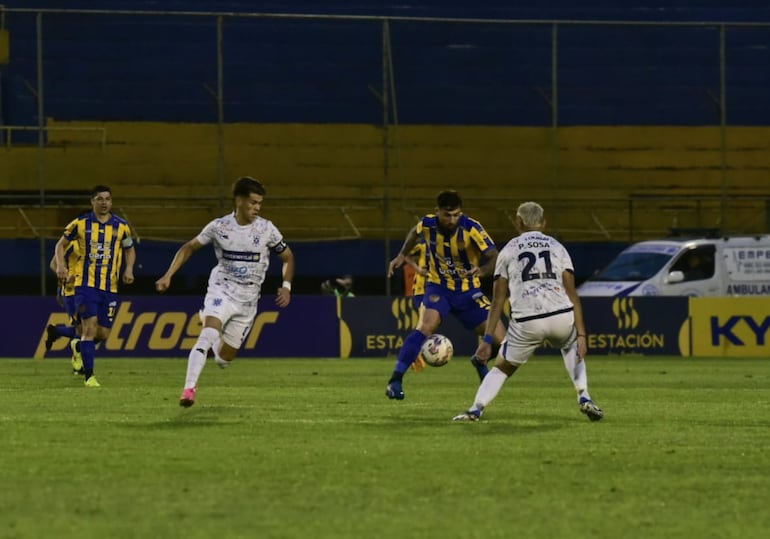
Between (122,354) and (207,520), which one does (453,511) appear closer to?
(207,520)

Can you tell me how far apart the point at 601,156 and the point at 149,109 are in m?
9.37

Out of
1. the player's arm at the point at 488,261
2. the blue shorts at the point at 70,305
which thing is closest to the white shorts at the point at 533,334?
the player's arm at the point at 488,261

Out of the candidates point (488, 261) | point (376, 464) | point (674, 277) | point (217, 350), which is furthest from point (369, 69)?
point (376, 464)

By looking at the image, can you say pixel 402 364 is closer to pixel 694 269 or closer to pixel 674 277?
pixel 674 277

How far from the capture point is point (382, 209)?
31938 mm

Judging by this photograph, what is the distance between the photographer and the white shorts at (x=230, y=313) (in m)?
13.8

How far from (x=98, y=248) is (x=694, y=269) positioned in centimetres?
1413

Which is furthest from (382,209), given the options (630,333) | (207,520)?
(207,520)

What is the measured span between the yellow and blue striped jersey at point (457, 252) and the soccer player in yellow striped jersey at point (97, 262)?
12.5ft

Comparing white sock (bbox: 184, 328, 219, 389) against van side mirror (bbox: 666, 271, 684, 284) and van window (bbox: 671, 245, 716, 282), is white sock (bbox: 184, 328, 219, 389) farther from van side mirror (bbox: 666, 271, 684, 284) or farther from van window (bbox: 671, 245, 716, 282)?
van window (bbox: 671, 245, 716, 282)

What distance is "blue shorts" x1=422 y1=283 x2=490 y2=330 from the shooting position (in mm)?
15836

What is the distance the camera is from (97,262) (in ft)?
59.9

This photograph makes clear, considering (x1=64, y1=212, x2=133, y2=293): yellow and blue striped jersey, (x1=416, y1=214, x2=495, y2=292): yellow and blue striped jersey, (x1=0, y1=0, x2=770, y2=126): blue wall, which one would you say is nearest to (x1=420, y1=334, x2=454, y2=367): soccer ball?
(x1=416, y1=214, x2=495, y2=292): yellow and blue striped jersey

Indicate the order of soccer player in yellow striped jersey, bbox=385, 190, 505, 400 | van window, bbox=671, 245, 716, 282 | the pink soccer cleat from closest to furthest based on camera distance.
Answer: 1. the pink soccer cleat
2. soccer player in yellow striped jersey, bbox=385, 190, 505, 400
3. van window, bbox=671, 245, 716, 282
